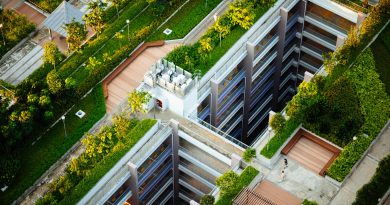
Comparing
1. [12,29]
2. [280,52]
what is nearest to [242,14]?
[280,52]

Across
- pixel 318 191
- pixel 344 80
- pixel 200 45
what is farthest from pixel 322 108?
pixel 200 45

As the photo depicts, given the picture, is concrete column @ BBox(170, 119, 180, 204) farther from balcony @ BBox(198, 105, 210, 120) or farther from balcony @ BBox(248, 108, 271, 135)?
balcony @ BBox(248, 108, 271, 135)

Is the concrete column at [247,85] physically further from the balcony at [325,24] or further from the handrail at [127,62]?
the balcony at [325,24]

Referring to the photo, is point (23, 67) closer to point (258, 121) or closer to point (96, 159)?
point (96, 159)

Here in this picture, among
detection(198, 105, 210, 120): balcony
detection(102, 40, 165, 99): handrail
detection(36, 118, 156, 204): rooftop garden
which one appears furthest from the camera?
detection(102, 40, 165, 99): handrail

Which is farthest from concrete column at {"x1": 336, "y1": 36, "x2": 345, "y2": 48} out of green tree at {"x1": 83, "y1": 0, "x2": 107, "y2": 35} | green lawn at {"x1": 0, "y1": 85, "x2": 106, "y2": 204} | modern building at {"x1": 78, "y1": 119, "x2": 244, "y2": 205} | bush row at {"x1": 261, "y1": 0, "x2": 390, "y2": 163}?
green tree at {"x1": 83, "y1": 0, "x2": 107, "y2": 35}

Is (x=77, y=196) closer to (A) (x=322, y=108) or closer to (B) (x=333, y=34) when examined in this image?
(A) (x=322, y=108)
